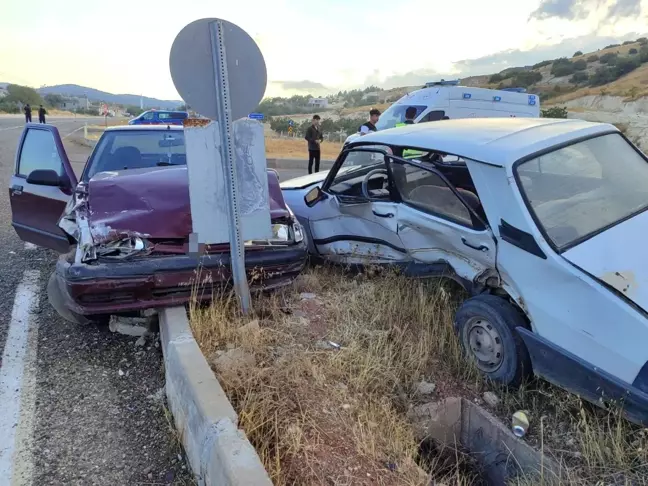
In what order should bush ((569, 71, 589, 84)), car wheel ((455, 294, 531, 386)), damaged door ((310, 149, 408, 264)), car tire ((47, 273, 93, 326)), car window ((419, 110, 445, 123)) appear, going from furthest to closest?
1. bush ((569, 71, 589, 84))
2. car window ((419, 110, 445, 123))
3. damaged door ((310, 149, 408, 264))
4. car tire ((47, 273, 93, 326))
5. car wheel ((455, 294, 531, 386))

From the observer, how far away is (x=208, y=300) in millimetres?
3846

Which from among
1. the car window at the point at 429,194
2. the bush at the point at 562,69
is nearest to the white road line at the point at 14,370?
the car window at the point at 429,194

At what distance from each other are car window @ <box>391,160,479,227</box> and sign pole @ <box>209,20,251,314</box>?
1.38m

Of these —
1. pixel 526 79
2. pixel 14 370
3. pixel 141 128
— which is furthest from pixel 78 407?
pixel 526 79

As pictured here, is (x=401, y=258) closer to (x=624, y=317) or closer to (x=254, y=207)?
(x=254, y=207)

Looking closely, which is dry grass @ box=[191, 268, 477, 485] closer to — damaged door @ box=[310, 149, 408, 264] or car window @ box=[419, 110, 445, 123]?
damaged door @ box=[310, 149, 408, 264]

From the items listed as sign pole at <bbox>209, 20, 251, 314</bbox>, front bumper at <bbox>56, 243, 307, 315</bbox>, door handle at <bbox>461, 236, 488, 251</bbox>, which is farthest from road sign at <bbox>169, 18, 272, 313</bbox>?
door handle at <bbox>461, 236, 488, 251</bbox>

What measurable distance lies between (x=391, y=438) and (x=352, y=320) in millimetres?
1301

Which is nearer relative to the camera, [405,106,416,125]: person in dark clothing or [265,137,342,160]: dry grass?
[405,106,416,125]: person in dark clothing

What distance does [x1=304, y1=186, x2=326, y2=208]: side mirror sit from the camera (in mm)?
5016

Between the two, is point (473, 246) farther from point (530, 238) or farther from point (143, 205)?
point (143, 205)

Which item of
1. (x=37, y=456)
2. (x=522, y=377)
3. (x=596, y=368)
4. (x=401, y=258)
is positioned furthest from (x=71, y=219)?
(x=596, y=368)

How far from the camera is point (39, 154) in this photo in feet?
17.6

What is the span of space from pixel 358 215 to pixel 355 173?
29.8 inches
